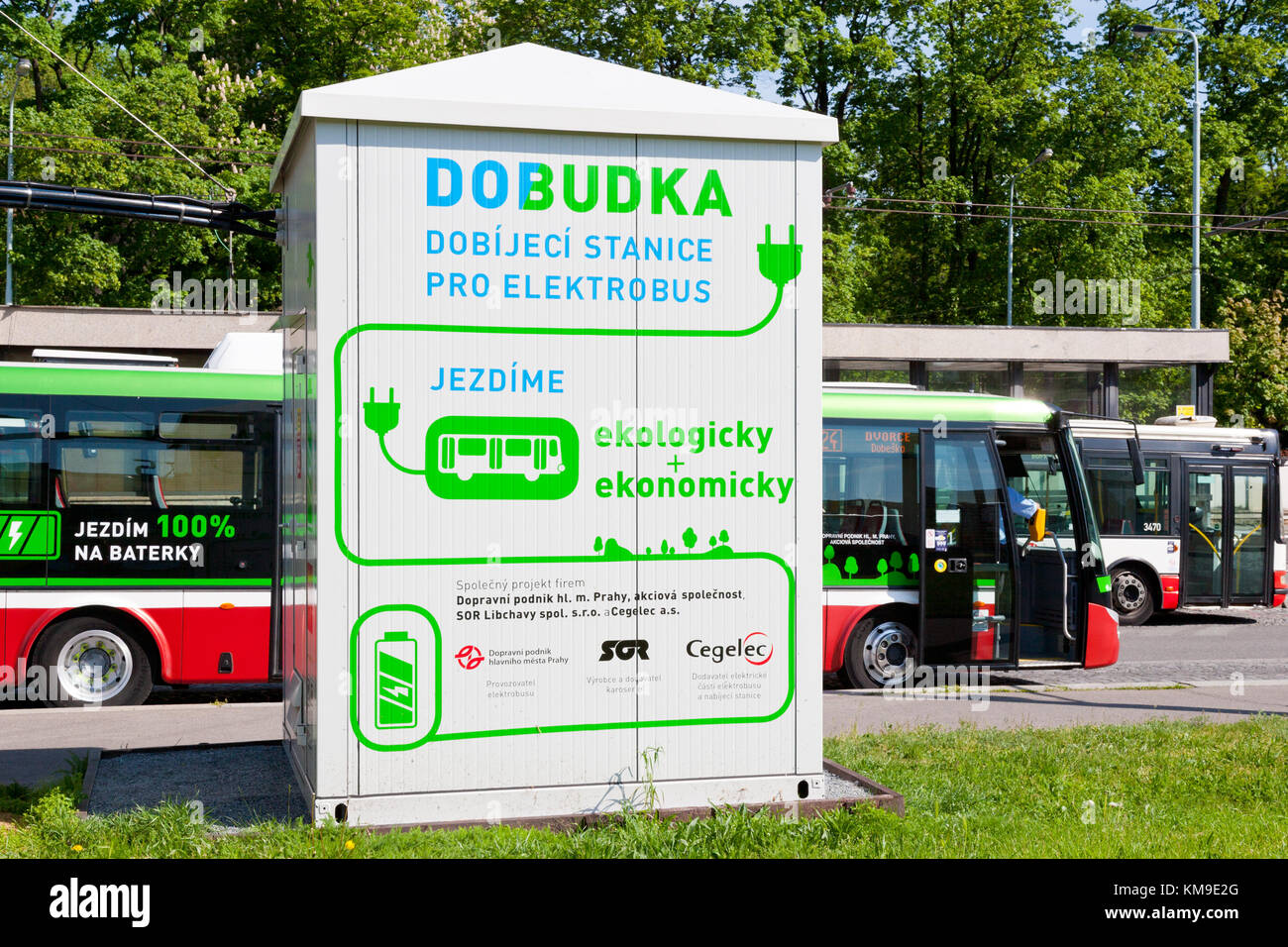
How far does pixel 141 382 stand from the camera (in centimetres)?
1116

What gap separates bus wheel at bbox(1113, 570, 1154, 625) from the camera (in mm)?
18438

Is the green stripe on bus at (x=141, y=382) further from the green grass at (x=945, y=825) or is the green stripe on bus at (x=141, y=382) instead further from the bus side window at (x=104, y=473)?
the green grass at (x=945, y=825)

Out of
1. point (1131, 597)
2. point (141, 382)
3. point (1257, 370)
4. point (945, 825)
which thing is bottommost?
point (1131, 597)

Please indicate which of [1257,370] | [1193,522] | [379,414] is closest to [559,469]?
[379,414]

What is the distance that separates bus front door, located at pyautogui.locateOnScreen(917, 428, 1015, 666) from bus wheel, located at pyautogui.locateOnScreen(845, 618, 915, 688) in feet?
0.52

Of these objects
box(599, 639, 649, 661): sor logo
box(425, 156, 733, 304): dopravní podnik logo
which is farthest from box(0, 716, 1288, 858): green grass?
box(425, 156, 733, 304): dopravní podnik logo

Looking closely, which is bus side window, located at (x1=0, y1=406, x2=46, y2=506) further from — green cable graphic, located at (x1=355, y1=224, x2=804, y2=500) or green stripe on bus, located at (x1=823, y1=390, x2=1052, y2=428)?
green stripe on bus, located at (x1=823, y1=390, x2=1052, y2=428)

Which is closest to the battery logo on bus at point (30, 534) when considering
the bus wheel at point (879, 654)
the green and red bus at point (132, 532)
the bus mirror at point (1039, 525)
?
the green and red bus at point (132, 532)

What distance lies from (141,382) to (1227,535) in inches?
579

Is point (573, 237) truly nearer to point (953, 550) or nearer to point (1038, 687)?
point (953, 550)

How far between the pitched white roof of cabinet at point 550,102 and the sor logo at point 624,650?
2267 mm

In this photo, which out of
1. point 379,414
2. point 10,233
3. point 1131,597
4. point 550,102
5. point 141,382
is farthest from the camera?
point 10,233

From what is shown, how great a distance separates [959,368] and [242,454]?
845 inches

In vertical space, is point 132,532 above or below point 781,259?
below
